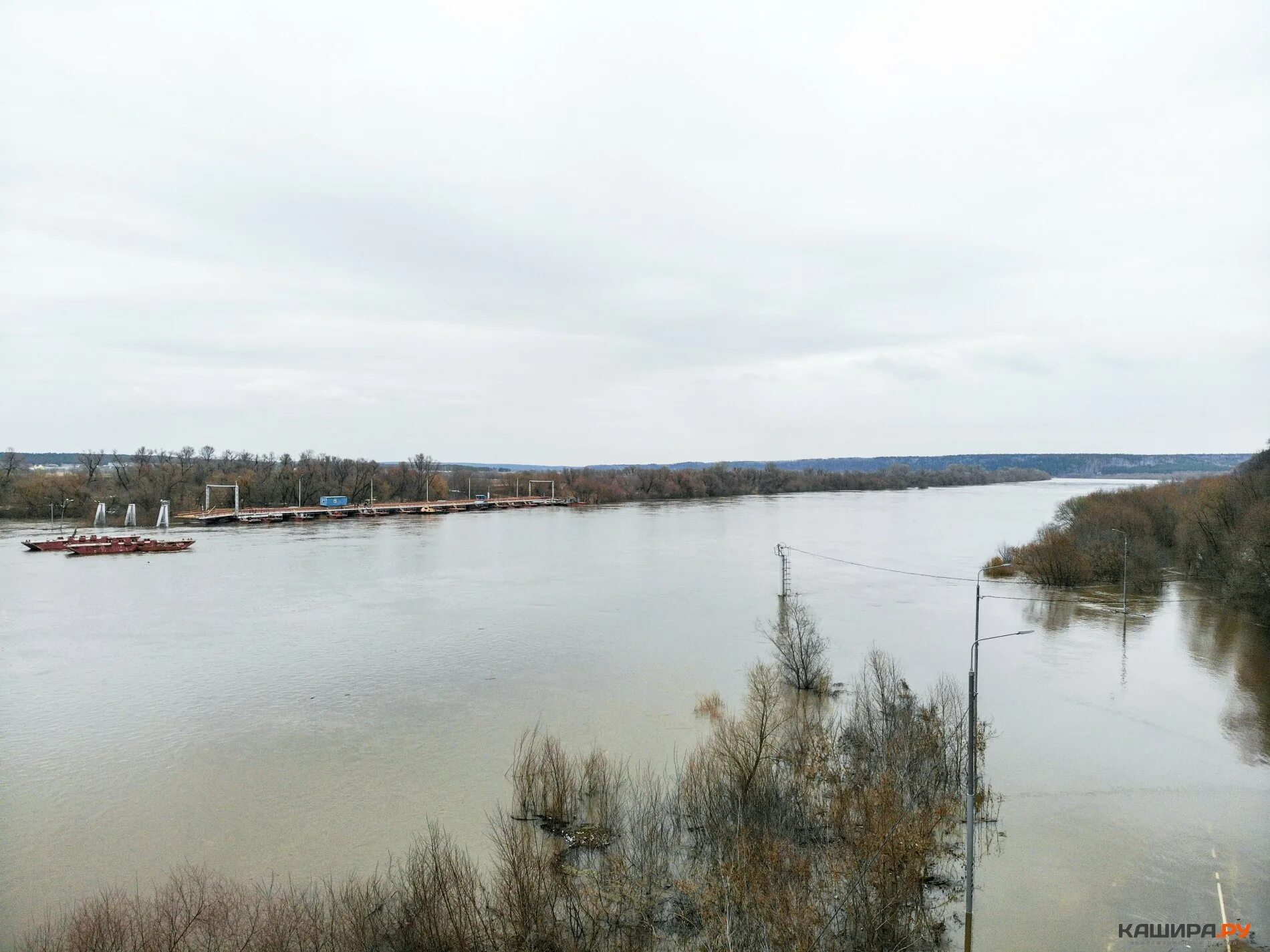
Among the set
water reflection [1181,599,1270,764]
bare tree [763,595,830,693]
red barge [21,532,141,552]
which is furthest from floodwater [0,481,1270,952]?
red barge [21,532,141,552]

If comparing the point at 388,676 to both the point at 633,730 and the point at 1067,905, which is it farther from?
the point at 1067,905

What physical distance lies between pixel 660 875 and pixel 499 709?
670cm

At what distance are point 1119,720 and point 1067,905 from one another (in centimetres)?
733

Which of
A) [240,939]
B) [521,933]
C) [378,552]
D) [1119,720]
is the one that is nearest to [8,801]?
[240,939]

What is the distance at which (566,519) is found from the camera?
202 feet

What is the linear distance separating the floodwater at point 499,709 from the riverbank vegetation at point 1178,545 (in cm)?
144

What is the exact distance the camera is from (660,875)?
783cm

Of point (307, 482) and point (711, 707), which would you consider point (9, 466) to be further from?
point (711, 707)

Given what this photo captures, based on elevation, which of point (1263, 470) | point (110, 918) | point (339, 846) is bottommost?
point (339, 846)

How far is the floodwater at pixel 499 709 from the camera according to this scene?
8.66m

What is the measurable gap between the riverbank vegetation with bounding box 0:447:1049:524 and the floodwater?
102 ft

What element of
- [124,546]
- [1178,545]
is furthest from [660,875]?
[124,546]

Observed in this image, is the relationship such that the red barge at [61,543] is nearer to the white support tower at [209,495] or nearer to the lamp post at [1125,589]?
the white support tower at [209,495]

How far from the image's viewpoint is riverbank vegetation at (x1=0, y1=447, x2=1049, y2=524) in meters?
55.9
